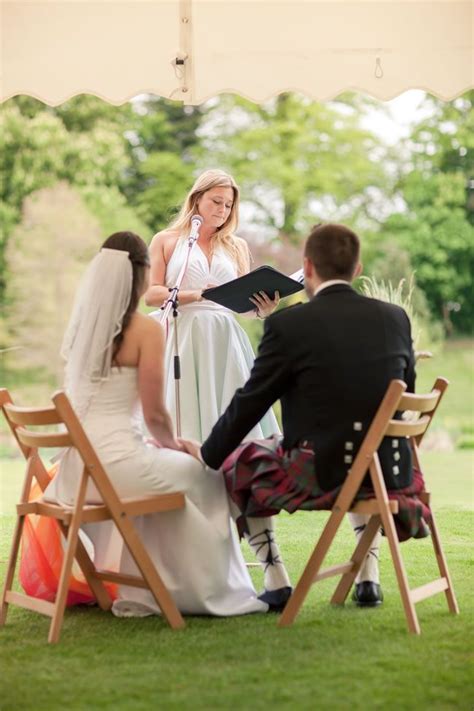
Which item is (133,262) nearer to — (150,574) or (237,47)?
(150,574)

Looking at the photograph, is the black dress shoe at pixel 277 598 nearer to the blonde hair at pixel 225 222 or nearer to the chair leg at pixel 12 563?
the chair leg at pixel 12 563

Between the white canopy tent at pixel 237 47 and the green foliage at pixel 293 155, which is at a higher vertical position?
the white canopy tent at pixel 237 47

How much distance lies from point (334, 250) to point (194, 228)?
1.49 metres

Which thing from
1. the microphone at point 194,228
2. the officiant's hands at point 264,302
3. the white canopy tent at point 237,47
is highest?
the white canopy tent at point 237,47

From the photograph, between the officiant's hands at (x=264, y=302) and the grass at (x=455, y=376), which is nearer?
the officiant's hands at (x=264, y=302)

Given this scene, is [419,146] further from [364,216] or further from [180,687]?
[180,687]

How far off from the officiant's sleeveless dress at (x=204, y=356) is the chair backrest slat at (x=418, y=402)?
149cm

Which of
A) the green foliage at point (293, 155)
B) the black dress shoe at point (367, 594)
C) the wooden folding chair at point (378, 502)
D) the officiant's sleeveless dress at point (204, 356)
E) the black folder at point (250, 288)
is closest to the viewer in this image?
the wooden folding chair at point (378, 502)

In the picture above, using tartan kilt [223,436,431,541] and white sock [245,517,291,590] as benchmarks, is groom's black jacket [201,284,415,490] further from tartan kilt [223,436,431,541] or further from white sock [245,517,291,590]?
white sock [245,517,291,590]

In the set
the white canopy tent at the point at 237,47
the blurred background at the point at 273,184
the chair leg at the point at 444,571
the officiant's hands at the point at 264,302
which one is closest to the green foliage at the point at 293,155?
the blurred background at the point at 273,184

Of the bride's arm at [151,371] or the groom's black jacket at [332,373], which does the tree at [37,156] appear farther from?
the groom's black jacket at [332,373]

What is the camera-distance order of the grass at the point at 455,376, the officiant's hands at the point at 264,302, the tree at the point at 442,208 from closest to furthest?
the officiant's hands at the point at 264,302, the grass at the point at 455,376, the tree at the point at 442,208

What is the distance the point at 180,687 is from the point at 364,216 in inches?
657

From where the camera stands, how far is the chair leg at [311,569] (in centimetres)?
369
